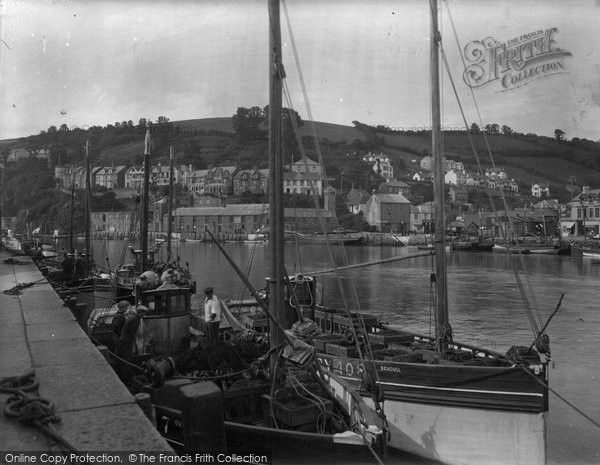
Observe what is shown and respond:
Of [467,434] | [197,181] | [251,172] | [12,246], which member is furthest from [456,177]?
[467,434]

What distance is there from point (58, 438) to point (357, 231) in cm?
11920

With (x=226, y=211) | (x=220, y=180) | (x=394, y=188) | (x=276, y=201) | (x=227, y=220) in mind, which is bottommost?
(x=276, y=201)

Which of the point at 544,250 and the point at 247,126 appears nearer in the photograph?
the point at 544,250

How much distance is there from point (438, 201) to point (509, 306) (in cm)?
2628

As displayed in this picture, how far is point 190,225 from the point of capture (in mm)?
132375

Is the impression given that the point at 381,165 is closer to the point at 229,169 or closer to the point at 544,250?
the point at 229,169

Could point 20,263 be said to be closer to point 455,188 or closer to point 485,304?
point 485,304

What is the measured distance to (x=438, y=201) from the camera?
13.4m

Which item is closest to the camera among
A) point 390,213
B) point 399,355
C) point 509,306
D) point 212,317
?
point 212,317

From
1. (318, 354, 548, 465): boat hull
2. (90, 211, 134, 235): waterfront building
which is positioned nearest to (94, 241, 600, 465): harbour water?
(318, 354, 548, 465): boat hull

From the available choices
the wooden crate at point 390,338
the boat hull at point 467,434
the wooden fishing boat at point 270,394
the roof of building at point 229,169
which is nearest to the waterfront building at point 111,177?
the roof of building at point 229,169

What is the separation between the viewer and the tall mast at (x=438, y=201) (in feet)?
42.4

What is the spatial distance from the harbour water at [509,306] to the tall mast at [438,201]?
88.8 inches

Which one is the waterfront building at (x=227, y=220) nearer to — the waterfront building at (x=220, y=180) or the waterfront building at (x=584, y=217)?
the waterfront building at (x=220, y=180)
